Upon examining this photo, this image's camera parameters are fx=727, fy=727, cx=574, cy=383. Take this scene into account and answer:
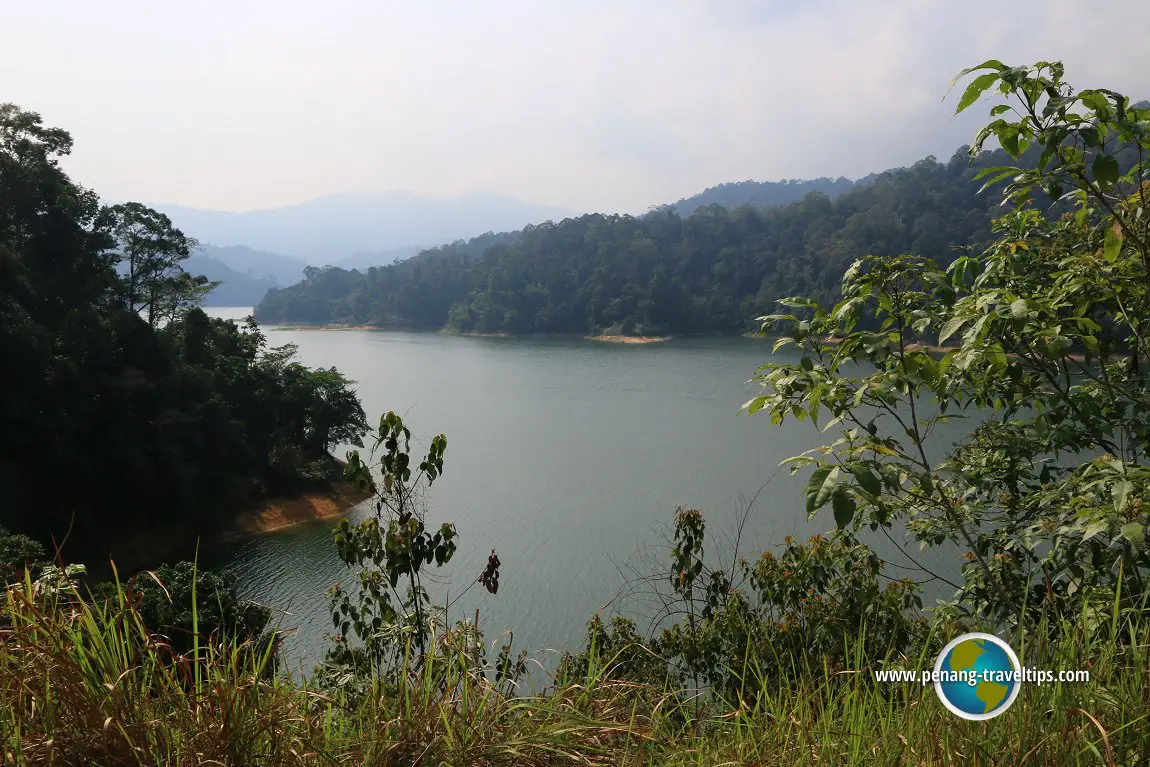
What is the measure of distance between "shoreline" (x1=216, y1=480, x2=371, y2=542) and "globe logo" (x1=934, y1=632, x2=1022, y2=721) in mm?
12507

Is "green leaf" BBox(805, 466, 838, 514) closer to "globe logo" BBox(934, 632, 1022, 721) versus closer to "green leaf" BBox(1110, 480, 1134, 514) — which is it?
"globe logo" BBox(934, 632, 1022, 721)

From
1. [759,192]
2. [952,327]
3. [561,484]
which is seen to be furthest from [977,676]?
[759,192]

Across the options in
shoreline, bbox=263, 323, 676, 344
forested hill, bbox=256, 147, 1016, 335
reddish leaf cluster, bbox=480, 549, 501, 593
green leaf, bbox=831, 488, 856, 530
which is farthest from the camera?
shoreline, bbox=263, 323, 676, 344

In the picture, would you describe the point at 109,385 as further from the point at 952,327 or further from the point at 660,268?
the point at 660,268

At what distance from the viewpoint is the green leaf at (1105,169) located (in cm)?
127

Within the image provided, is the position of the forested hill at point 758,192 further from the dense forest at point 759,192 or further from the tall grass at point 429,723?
the tall grass at point 429,723

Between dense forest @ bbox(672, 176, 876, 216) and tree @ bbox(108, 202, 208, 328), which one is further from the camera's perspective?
dense forest @ bbox(672, 176, 876, 216)

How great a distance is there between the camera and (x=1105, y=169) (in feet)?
4.23

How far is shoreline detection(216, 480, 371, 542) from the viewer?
13125 mm

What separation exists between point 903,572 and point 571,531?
16.8 ft

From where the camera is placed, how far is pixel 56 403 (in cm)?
1130

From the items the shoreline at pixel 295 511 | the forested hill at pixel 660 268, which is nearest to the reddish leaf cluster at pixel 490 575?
the shoreline at pixel 295 511

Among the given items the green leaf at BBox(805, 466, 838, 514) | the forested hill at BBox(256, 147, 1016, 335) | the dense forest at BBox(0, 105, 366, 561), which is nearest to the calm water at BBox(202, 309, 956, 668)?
the green leaf at BBox(805, 466, 838, 514)

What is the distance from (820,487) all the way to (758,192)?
112 meters
